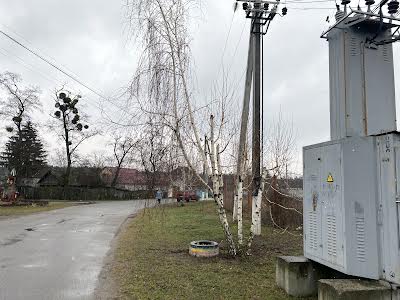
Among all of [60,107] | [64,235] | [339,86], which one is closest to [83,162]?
[60,107]

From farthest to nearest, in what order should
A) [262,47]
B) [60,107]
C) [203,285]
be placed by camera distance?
[60,107], [262,47], [203,285]

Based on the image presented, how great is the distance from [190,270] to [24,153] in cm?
4425

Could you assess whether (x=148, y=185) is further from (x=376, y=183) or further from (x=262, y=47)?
(x=262, y=47)

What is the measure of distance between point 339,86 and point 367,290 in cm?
268

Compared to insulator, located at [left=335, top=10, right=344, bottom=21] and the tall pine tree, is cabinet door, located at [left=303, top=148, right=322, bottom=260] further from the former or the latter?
the tall pine tree

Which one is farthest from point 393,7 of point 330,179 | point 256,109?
point 256,109

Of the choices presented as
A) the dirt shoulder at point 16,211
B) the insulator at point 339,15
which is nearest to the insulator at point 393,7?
the insulator at point 339,15

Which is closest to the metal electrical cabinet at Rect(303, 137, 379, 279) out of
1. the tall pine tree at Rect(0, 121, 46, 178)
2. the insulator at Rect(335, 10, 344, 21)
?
the insulator at Rect(335, 10, 344, 21)

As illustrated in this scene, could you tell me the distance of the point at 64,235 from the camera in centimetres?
1402

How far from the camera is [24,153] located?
154 feet

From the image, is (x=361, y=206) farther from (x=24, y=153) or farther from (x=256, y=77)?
(x=24, y=153)

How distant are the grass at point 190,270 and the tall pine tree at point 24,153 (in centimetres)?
3852

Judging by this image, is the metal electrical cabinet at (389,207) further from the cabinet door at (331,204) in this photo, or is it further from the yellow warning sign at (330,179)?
the yellow warning sign at (330,179)

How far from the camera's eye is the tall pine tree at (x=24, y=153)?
46.4 meters
